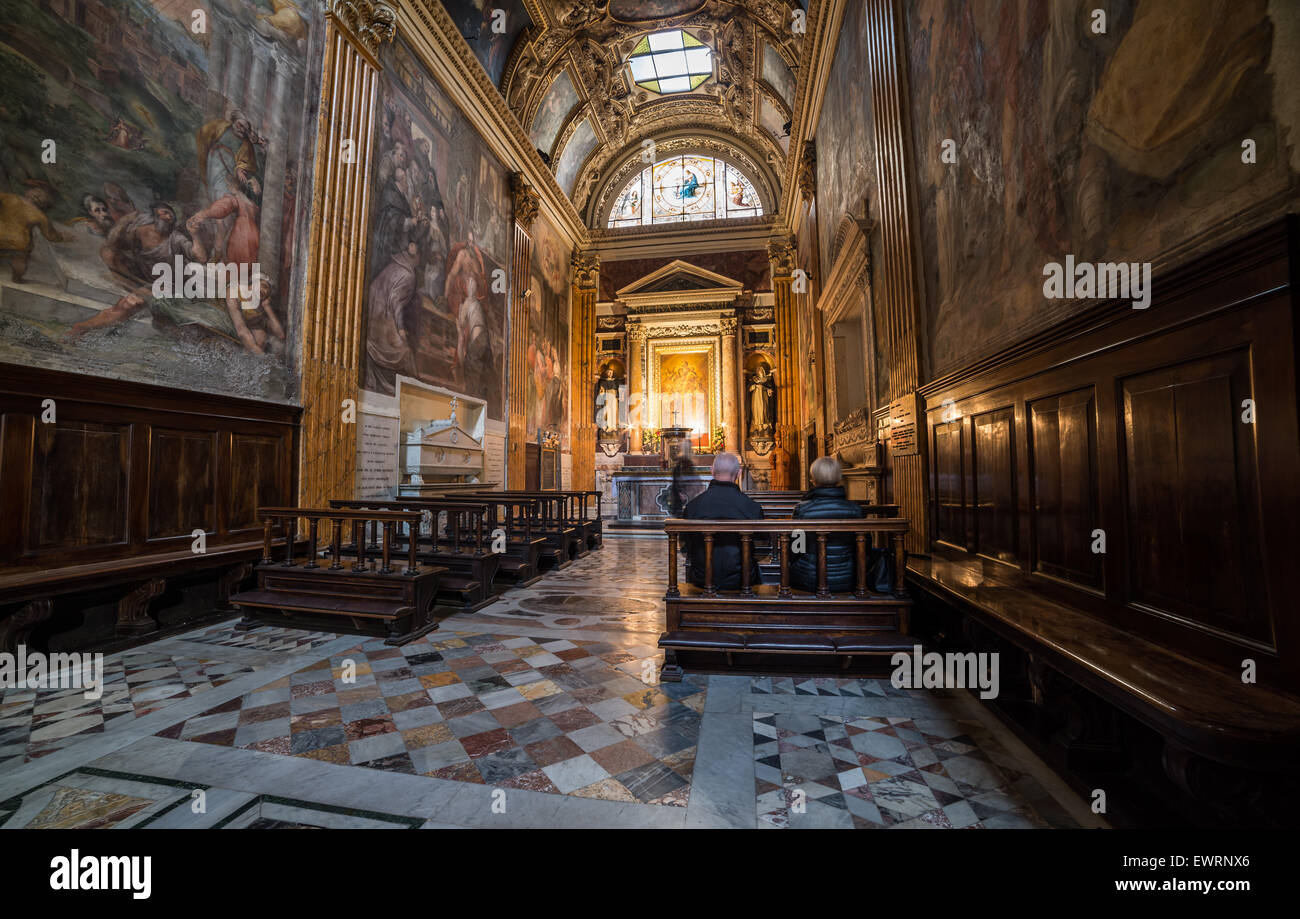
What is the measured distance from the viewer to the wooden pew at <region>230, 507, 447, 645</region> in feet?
12.9

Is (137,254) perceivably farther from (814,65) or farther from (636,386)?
(636,386)

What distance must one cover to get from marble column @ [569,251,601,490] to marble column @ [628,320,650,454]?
127cm

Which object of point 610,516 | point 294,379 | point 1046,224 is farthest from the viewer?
point 610,516

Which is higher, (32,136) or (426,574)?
(32,136)

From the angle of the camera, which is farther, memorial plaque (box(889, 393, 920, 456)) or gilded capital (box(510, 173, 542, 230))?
gilded capital (box(510, 173, 542, 230))

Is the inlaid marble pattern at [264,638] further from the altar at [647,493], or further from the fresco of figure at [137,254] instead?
the altar at [647,493]

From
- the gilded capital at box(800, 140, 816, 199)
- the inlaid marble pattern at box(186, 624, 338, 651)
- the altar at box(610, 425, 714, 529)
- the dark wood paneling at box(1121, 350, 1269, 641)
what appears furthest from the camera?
the altar at box(610, 425, 714, 529)

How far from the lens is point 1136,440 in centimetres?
220

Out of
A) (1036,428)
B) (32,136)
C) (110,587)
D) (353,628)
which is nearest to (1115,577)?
(1036,428)

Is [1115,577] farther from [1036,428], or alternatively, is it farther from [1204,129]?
[1204,129]

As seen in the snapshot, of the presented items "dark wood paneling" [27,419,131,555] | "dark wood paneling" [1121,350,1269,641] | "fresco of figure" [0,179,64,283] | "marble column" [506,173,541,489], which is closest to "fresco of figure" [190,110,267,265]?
"fresco of figure" [0,179,64,283]

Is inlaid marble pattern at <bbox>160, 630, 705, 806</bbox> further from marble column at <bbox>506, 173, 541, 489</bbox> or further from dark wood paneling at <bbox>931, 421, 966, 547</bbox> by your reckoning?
marble column at <bbox>506, 173, 541, 489</bbox>

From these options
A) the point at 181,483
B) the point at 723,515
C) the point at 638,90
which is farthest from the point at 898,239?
the point at 638,90

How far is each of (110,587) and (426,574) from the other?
2407 millimetres
